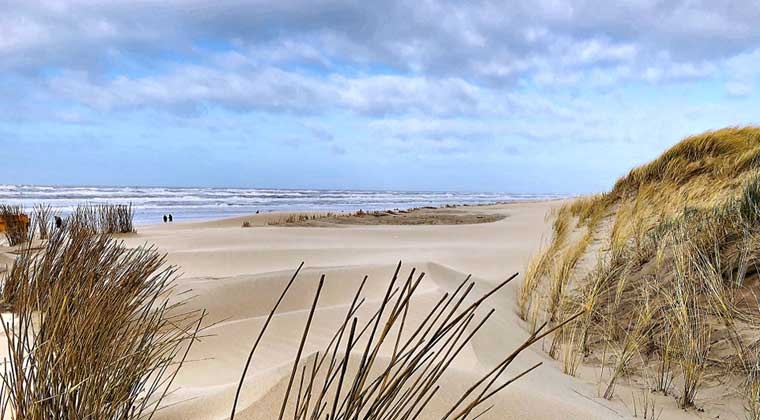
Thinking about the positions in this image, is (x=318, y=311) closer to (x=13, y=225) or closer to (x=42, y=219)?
(x=42, y=219)

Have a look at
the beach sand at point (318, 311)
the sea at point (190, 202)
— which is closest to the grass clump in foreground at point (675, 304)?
the beach sand at point (318, 311)

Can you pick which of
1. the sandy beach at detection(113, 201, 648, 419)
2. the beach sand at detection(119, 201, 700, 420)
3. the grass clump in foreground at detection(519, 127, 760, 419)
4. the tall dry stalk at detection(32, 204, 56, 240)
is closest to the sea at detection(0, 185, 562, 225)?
the tall dry stalk at detection(32, 204, 56, 240)

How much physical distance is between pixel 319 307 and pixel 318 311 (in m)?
0.42

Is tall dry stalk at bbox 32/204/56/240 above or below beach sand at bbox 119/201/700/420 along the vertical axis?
above

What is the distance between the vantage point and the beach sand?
80.1 inches

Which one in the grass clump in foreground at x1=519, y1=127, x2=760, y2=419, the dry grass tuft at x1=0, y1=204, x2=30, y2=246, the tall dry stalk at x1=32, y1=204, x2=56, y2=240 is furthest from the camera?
the dry grass tuft at x1=0, y1=204, x2=30, y2=246

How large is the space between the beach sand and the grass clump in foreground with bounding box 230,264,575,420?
9 centimetres

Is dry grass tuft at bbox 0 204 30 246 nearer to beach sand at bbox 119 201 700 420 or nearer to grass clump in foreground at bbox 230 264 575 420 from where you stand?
A: beach sand at bbox 119 201 700 420

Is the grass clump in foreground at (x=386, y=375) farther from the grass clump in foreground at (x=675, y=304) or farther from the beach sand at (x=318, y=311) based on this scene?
the grass clump in foreground at (x=675, y=304)

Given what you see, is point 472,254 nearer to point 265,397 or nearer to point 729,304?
point 729,304

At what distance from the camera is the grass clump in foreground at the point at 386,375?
32.5 inches

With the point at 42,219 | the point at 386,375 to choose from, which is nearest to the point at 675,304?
the point at 386,375

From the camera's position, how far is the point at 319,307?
4055mm

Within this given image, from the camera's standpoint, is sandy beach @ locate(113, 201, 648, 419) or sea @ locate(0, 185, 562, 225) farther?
sea @ locate(0, 185, 562, 225)
